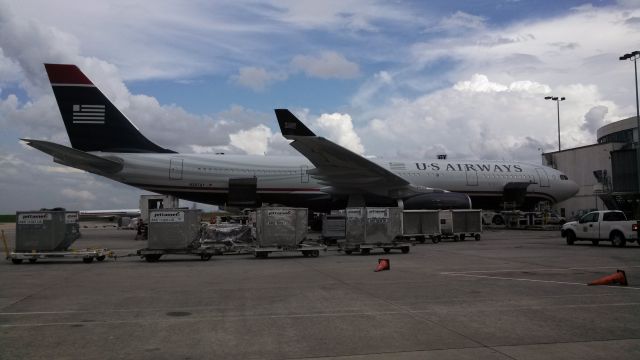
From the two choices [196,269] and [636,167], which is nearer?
[196,269]

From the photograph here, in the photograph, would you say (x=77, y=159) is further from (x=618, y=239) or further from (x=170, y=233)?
(x=618, y=239)

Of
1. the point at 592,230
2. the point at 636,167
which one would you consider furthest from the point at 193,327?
the point at 636,167

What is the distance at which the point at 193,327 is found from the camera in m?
7.00

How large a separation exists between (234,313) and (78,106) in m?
22.4

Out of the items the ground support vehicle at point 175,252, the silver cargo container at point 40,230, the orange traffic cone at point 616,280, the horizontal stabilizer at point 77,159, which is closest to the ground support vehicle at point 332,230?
the ground support vehicle at point 175,252

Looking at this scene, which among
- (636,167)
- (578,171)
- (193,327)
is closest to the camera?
(193,327)

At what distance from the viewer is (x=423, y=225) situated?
→ 2481cm

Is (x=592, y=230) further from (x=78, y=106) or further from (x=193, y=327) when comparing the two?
(x=78, y=106)

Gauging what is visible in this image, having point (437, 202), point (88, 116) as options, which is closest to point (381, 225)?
point (437, 202)

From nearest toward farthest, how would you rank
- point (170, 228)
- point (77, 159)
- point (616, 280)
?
point (616, 280) → point (170, 228) → point (77, 159)

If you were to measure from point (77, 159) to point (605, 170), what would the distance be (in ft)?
149

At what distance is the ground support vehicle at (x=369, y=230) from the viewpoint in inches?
746

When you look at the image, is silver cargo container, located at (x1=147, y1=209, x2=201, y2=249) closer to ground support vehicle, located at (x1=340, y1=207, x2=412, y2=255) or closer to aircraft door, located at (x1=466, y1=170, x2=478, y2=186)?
ground support vehicle, located at (x1=340, y1=207, x2=412, y2=255)

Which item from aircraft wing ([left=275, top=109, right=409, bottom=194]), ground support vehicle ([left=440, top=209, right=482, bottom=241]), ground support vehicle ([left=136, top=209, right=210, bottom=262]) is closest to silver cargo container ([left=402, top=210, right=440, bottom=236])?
ground support vehicle ([left=440, top=209, right=482, bottom=241])
